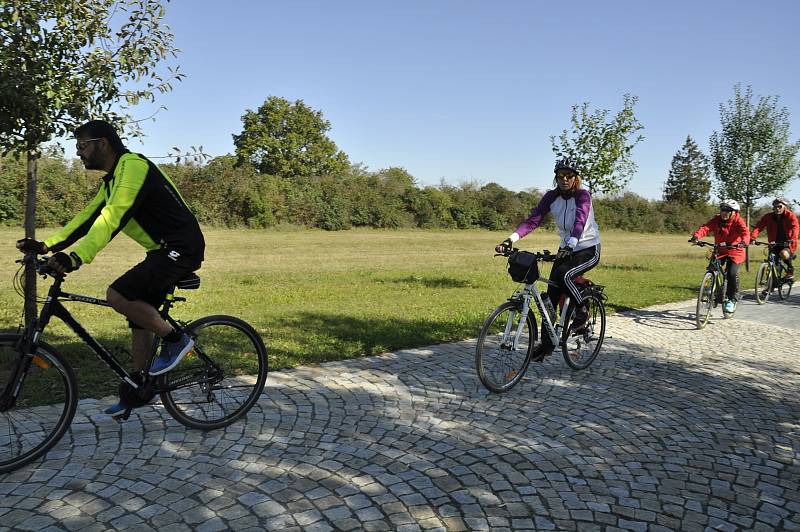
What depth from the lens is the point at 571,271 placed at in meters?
5.73

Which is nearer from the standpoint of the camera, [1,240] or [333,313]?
[333,313]

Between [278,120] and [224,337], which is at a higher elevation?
[278,120]

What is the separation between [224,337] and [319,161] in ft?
168

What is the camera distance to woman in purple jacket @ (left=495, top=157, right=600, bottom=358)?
5.54 m

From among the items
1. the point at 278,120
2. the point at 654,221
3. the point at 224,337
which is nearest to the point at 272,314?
the point at 224,337

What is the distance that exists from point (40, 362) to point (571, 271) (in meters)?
4.43

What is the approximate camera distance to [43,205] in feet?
75.0

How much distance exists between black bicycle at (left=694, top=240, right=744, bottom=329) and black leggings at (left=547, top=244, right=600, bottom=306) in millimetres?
3694

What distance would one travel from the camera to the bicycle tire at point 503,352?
5125 millimetres

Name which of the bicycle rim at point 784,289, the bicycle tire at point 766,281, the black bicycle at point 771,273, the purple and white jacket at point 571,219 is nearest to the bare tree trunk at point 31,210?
the purple and white jacket at point 571,219

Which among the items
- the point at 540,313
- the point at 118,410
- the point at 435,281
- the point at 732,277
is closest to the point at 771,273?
the point at 732,277

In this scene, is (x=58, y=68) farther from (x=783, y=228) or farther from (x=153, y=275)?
(x=783, y=228)

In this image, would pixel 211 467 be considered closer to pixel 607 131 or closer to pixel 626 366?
pixel 626 366

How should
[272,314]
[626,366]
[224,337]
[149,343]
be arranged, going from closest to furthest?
1. [149,343]
2. [224,337]
3. [626,366]
4. [272,314]
